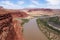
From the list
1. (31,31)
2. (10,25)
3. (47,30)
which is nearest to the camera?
(31,31)

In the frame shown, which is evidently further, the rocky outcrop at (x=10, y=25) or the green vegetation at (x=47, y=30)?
the green vegetation at (x=47, y=30)

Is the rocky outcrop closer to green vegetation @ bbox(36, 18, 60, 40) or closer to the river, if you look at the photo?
the river

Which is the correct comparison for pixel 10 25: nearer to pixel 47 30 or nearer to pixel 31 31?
pixel 31 31

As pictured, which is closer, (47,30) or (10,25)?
(10,25)

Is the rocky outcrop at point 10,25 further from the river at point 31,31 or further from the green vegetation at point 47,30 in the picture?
the green vegetation at point 47,30

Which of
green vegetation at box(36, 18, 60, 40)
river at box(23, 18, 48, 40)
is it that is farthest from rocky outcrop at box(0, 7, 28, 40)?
green vegetation at box(36, 18, 60, 40)

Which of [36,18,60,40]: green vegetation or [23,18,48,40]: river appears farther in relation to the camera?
[36,18,60,40]: green vegetation

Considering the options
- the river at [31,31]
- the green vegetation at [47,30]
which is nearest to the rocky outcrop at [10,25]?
the river at [31,31]

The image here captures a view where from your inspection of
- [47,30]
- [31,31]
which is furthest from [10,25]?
[47,30]
